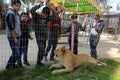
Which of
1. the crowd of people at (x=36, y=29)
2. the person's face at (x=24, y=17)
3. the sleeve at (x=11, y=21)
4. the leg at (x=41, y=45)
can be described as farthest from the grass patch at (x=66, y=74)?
the person's face at (x=24, y=17)

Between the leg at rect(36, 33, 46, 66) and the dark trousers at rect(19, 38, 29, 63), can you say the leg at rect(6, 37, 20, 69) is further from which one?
the leg at rect(36, 33, 46, 66)

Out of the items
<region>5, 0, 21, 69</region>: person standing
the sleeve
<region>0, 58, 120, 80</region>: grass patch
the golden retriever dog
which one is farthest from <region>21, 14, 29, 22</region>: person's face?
<region>0, 58, 120, 80</region>: grass patch

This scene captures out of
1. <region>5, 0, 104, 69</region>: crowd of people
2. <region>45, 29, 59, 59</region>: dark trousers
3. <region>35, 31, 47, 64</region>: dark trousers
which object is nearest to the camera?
<region>5, 0, 104, 69</region>: crowd of people

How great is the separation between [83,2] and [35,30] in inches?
212

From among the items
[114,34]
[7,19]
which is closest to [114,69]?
[7,19]

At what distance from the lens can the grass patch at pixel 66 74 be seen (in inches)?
213

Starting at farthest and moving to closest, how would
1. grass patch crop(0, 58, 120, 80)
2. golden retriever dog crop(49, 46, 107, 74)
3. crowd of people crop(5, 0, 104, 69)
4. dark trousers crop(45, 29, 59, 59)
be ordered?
dark trousers crop(45, 29, 59, 59) < golden retriever dog crop(49, 46, 107, 74) < crowd of people crop(5, 0, 104, 69) < grass patch crop(0, 58, 120, 80)

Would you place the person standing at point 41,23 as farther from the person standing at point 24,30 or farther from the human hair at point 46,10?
the person standing at point 24,30

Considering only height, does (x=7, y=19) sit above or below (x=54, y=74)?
above

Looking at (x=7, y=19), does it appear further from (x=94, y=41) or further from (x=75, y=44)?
(x=94, y=41)

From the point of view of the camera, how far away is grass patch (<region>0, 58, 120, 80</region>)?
17.7 ft

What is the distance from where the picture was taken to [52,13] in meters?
6.59

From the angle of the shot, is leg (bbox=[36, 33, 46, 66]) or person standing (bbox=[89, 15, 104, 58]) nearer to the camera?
leg (bbox=[36, 33, 46, 66])

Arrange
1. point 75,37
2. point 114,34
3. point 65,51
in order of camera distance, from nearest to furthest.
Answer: point 65,51, point 75,37, point 114,34
